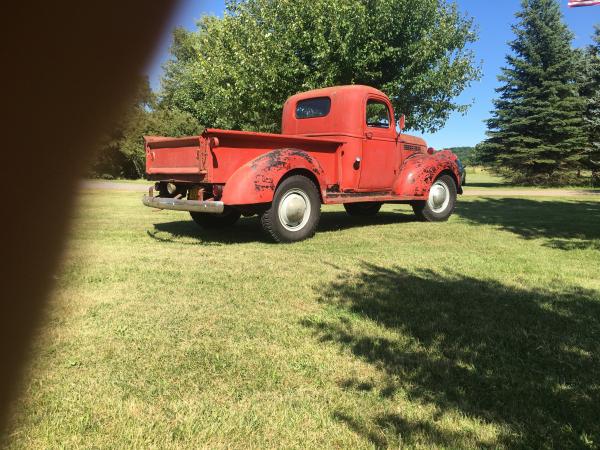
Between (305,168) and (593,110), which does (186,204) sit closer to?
(305,168)

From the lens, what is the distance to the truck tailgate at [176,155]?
5617mm

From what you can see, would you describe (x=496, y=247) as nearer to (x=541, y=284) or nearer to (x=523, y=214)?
(x=541, y=284)

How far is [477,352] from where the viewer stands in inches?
105

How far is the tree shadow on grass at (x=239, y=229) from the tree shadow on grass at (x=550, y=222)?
166cm

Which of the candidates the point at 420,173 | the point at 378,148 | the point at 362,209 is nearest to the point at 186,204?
the point at 378,148

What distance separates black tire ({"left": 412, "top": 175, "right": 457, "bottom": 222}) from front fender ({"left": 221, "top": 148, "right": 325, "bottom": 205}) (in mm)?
3309

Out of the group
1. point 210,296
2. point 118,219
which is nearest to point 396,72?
point 118,219

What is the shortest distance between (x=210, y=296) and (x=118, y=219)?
5290 millimetres

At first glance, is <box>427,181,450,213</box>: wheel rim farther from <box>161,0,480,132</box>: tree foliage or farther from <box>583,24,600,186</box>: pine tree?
<box>583,24,600,186</box>: pine tree

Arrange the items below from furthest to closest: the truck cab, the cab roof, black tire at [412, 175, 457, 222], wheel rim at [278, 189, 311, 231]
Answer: black tire at [412, 175, 457, 222], the cab roof, the truck cab, wheel rim at [278, 189, 311, 231]

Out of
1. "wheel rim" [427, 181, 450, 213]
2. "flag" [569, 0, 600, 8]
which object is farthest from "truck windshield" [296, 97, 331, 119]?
"flag" [569, 0, 600, 8]

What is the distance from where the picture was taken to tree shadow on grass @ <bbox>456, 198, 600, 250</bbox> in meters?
6.45

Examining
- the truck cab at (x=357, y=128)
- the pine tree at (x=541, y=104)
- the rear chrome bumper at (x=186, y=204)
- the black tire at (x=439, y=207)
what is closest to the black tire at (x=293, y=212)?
the rear chrome bumper at (x=186, y=204)

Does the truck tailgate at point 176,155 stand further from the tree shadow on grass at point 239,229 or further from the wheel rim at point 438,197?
the wheel rim at point 438,197
